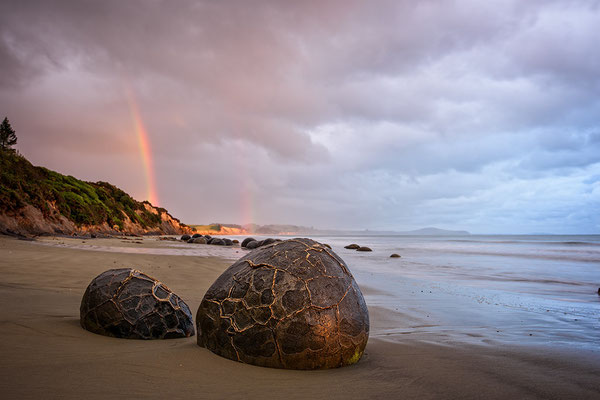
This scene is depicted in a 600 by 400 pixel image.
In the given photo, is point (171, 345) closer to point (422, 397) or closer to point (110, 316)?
point (110, 316)

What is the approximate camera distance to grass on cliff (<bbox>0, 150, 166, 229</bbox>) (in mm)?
22828

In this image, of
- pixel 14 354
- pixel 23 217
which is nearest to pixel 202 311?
pixel 14 354

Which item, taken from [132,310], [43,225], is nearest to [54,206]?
[43,225]

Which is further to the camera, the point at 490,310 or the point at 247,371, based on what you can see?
the point at 490,310

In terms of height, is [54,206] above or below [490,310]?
above

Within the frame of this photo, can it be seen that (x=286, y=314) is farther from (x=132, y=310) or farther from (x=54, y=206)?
(x=54, y=206)

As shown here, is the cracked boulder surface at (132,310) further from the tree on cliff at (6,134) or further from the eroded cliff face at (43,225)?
the tree on cliff at (6,134)

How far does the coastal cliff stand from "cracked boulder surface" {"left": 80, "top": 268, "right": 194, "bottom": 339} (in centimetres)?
2060

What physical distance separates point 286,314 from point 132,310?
1974mm

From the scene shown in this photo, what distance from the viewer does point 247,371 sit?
2863 millimetres

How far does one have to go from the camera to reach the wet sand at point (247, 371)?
2414mm

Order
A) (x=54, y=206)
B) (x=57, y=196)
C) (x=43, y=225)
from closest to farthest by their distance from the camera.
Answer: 1. (x=43, y=225)
2. (x=54, y=206)
3. (x=57, y=196)

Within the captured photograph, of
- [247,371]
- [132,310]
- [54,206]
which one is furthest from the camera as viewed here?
[54,206]

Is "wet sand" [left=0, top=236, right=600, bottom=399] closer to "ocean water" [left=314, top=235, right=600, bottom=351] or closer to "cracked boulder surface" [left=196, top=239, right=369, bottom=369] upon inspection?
"cracked boulder surface" [left=196, top=239, right=369, bottom=369]
